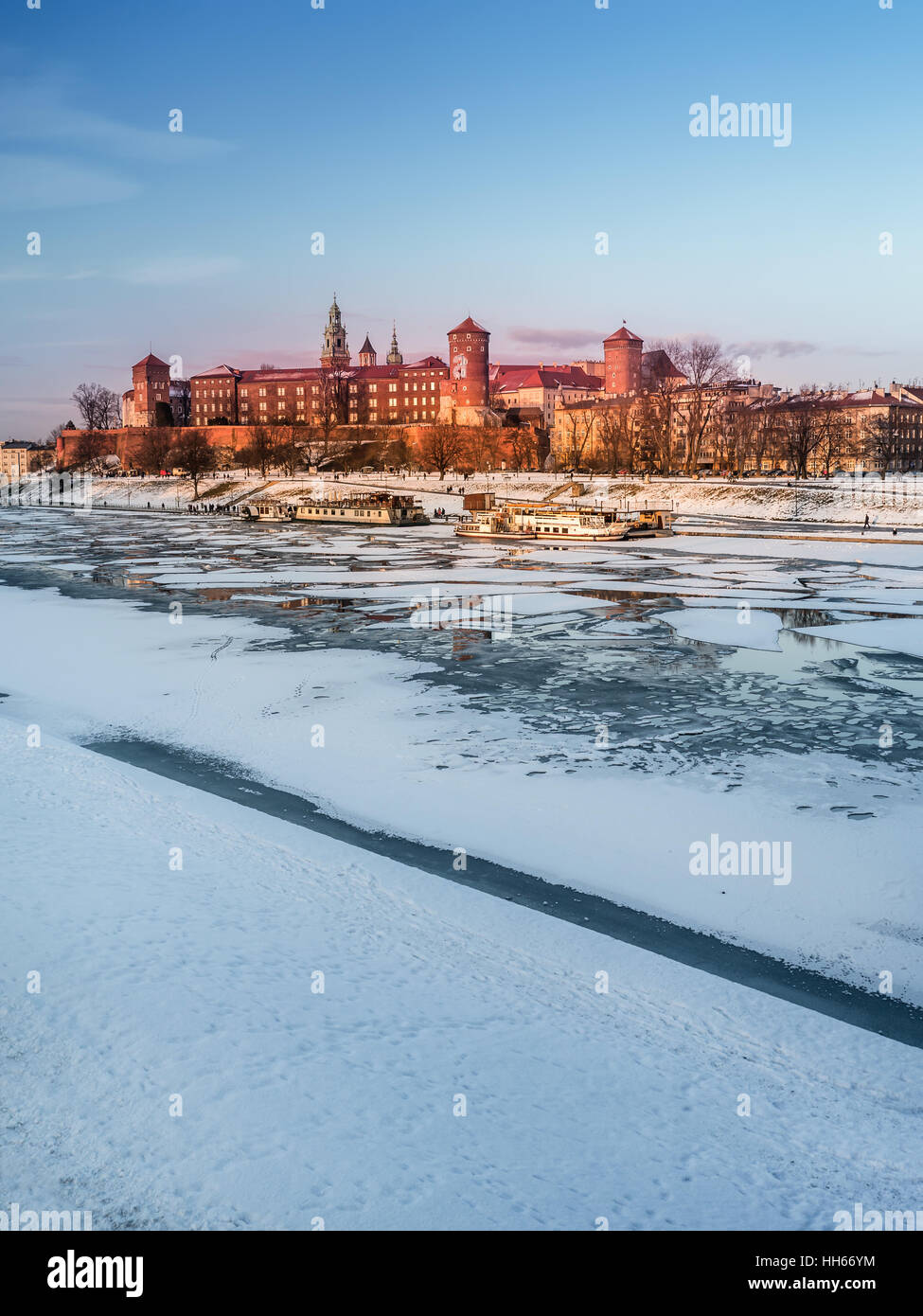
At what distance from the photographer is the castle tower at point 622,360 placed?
137m

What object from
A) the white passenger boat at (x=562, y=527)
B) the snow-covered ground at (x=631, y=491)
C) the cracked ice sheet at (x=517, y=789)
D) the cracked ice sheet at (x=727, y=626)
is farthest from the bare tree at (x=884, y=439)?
the cracked ice sheet at (x=517, y=789)

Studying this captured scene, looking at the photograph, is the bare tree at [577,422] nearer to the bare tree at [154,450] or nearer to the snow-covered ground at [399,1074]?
the bare tree at [154,450]

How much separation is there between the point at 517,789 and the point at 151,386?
498 feet

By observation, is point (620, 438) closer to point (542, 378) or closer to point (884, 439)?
point (884, 439)

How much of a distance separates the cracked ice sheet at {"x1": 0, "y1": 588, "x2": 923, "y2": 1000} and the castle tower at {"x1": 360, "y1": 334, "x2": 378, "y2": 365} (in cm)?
14636

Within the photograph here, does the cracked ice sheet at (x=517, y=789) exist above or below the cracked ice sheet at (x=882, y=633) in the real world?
below

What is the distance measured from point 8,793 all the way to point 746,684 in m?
10.5

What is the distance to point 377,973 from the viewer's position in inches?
283

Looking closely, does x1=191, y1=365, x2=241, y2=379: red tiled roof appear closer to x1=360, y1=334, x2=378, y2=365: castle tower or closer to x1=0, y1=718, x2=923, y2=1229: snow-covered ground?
x1=360, y1=334, x2=378, y2=365: castle tower

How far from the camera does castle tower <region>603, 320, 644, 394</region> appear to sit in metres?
137

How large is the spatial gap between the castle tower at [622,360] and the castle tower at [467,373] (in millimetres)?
16805

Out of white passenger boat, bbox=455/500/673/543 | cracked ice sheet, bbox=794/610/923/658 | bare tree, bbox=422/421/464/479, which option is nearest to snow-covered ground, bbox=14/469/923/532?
bare tree, bbox=422/421/464/479
